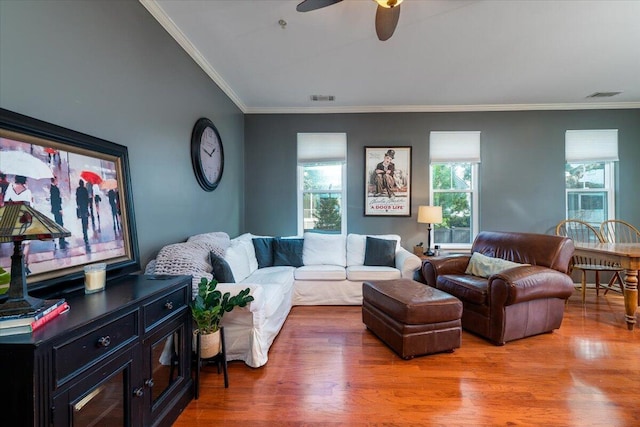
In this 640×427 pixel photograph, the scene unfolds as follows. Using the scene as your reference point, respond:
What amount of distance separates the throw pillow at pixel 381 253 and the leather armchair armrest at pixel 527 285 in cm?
133

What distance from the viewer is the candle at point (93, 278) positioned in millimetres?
1373

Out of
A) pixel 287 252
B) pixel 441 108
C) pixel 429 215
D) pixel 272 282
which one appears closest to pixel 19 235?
pixel 272 282

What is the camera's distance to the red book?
3.08ft

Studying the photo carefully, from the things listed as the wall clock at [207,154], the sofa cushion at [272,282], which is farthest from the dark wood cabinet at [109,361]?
Answer: the wall clock at [207,154]

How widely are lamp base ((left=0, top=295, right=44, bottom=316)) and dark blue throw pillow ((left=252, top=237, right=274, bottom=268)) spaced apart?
104 inches

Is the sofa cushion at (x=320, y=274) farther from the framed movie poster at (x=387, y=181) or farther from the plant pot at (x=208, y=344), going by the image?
the plant pot at (x=208, y=344)

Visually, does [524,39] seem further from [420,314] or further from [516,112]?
[420,314]

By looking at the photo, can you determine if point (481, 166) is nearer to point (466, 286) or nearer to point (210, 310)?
point (466, 286)

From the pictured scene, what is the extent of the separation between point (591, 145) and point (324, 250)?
4385mm

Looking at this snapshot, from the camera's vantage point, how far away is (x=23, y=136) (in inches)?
48.6

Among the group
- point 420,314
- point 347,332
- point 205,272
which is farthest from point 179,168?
point 420,314

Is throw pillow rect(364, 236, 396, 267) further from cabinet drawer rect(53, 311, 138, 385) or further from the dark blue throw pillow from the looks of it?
cabinet drawer rect(53, 311, 138, 385)

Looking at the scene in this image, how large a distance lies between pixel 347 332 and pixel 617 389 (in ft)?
6.37

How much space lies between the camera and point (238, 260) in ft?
9.19
